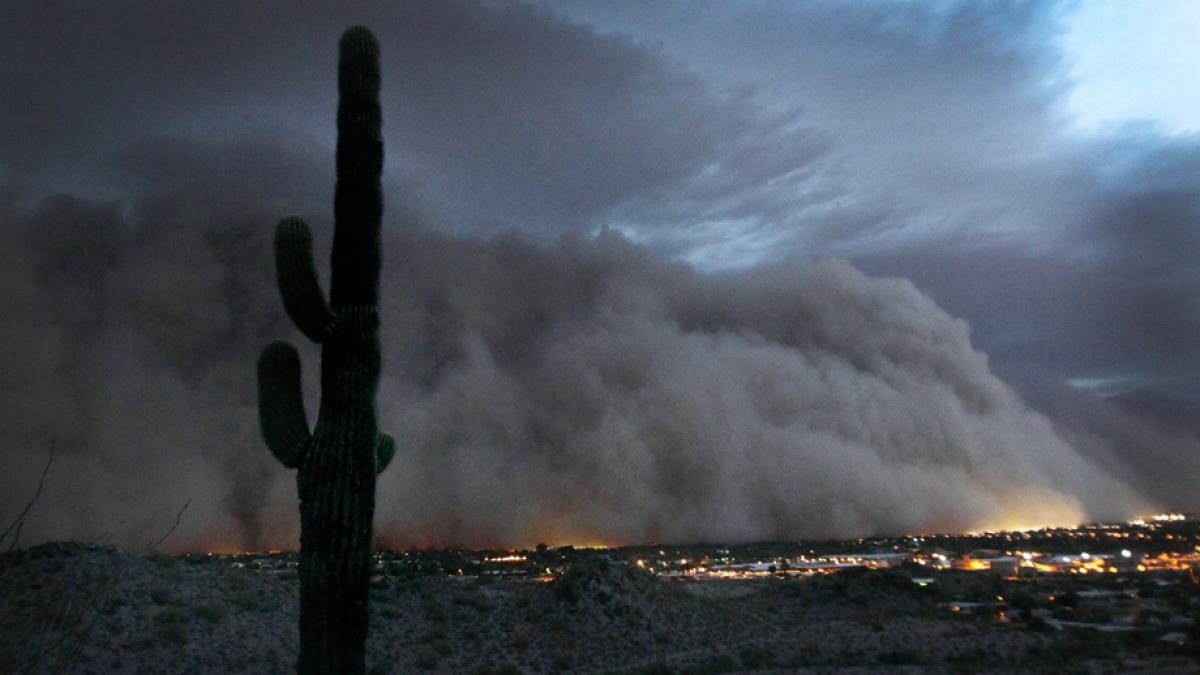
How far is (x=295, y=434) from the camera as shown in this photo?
11.7 meters

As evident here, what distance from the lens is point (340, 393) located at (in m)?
11.6

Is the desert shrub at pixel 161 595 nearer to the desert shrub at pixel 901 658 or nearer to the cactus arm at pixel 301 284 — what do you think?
the cactus arm at pixel 301 284

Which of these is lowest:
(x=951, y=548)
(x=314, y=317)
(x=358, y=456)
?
(x=951, y=548)

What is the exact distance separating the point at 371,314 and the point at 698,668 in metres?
17.0

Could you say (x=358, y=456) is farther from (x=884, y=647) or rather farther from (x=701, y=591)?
(x=701, y=591)

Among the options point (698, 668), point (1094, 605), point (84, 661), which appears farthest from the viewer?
point (1094, 605)

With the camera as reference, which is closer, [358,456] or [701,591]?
[358,456]

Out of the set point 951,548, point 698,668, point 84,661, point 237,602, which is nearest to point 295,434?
point 84,661

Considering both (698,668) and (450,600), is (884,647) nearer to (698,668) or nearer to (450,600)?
(698,668)

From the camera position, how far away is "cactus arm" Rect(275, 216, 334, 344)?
11.2 m

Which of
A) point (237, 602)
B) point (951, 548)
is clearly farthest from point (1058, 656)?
point (951, 548)

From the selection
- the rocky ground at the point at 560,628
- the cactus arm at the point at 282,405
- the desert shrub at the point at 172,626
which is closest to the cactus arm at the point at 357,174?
the cactus arm at the point at 282,405

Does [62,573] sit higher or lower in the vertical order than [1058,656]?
higher

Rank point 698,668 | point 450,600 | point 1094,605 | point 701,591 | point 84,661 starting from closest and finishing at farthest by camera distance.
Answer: point 84,661 < point 698,668 < point 1094,605 < point 450,600 < point 701,591
